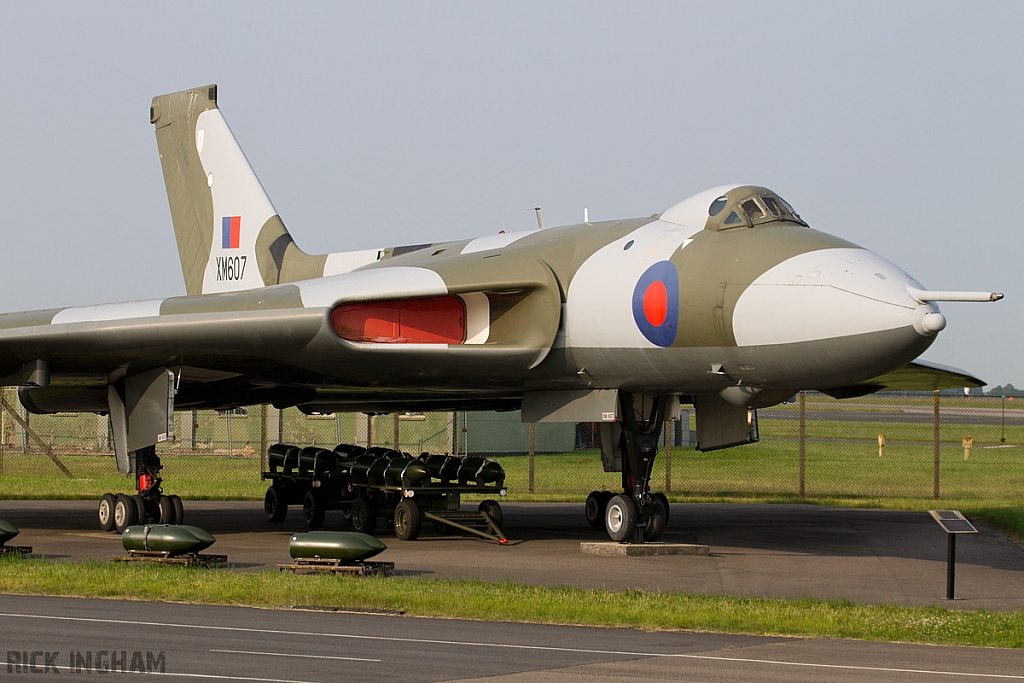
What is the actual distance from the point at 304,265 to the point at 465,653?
38.1ft

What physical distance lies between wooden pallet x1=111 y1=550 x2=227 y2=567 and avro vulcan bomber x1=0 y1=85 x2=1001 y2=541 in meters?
2.64

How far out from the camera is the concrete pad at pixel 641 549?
13273 mm

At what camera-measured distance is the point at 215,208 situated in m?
19.2

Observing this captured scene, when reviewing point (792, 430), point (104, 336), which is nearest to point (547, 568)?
point (104, 336)

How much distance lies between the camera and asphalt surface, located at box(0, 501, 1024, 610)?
11039 mm

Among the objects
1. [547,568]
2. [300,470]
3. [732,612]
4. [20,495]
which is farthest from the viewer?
[20,495]

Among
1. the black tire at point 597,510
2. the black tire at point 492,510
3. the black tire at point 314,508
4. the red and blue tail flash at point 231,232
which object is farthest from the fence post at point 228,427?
the black tire at point 492,510

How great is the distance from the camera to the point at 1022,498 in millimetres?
22969

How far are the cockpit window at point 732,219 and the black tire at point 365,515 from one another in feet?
20.5

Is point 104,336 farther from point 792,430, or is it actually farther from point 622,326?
point 792,430

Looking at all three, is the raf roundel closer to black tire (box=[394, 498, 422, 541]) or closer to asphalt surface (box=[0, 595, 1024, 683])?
black tire (box=[394, 498, 422, 541])

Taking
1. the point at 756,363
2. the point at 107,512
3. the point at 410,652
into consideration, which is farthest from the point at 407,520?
the point at 410,652

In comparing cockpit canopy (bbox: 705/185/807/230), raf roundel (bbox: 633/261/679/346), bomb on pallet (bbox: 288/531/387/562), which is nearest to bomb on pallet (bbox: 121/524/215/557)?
bomb on pallet (bbox: 288/531/387/562)

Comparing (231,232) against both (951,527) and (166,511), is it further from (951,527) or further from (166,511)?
(951,527)
